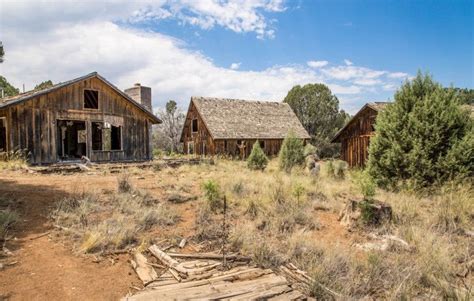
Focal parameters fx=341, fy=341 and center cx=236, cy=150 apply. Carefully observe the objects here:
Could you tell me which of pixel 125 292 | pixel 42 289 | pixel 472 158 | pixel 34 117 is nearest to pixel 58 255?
pixel 42 289

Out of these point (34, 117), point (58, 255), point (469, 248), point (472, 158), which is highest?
point (34, 117)

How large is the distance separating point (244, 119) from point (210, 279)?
2596cm

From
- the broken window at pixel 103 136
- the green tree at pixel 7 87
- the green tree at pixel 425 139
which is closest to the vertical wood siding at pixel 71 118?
the broken window at pixel 103 136

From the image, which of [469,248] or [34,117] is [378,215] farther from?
[34,117]

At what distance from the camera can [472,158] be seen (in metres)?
10.0

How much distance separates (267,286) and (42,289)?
2846 millimetres

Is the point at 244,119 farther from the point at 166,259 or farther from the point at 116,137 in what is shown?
the point at 166,259

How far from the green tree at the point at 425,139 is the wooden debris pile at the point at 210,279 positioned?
718 centimetres

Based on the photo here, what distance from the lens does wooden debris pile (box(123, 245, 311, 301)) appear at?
13.9 ft

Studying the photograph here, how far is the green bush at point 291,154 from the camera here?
18.0 metres

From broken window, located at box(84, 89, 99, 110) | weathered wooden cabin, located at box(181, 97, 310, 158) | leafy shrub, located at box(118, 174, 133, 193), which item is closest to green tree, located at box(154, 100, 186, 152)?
weathered wooden cabin, located at box(181, 97, 310, 158)

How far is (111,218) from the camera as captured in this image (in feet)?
22.1

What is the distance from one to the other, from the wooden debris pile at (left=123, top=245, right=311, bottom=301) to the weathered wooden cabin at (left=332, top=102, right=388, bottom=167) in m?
18.2

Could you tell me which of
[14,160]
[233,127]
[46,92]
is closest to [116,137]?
[46,92]
